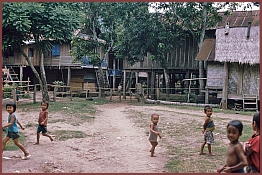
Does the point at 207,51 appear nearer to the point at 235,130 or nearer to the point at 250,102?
the point at 250,102

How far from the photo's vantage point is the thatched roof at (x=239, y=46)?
53.1ft

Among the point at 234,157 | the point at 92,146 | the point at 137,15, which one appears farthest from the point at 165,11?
the point at 234,157

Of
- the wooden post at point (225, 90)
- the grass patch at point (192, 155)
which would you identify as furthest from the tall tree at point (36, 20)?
the wooden post at point (225, 90)

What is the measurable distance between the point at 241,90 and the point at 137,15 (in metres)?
8.62

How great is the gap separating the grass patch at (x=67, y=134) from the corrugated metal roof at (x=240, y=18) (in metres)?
15.3

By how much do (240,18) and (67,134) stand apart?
57.0 feet

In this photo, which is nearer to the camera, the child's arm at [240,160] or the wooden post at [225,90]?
the child's arm at [240,160]

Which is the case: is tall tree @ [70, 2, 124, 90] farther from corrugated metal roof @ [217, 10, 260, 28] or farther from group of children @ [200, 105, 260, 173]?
group of children @ [200, 105, 260, 173]

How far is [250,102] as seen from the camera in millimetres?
17859

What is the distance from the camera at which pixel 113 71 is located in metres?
31.1

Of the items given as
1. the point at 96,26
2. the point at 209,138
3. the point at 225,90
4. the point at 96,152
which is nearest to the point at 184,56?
the point at 225,90

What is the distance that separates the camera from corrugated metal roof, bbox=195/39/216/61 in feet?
62.8

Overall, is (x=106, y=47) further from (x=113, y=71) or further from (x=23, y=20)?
(x=23, y=20)

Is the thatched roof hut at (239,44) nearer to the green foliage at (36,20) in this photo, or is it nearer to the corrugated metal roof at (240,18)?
the corrugated metal roof at (240,18)
